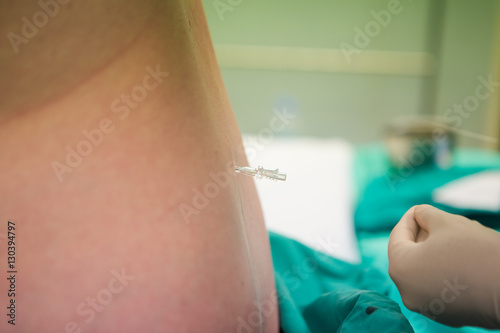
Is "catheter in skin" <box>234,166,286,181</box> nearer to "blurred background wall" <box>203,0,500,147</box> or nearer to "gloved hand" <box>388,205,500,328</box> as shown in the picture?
"gloved hand" <box>388,205,500,328</box>

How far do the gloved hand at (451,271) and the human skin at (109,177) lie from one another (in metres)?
0.16

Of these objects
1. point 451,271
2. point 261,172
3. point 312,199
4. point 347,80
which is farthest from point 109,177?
point 347,80

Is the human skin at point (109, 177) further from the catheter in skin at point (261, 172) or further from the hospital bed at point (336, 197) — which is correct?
the hospital bed at point (336, 197)

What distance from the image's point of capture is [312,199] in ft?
3.26

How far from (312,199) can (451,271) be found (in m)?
0.71

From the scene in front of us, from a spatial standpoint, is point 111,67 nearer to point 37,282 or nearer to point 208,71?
point 208,71

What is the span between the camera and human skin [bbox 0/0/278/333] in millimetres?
344

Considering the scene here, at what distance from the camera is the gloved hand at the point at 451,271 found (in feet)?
0.91

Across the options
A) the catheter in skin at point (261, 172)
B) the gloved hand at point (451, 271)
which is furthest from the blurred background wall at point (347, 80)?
the gloved hand at point (451, 271)

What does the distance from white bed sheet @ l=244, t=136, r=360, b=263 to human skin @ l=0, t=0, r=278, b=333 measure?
0.27 m

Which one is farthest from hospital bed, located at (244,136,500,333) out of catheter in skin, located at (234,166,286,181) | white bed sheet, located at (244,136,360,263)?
catheter in skin, located at (234,166,286,181)

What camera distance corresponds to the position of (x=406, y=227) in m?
0.34

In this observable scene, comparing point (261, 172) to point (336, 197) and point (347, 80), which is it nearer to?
point (336, 197)

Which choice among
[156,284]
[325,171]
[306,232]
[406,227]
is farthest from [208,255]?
[325,171]
